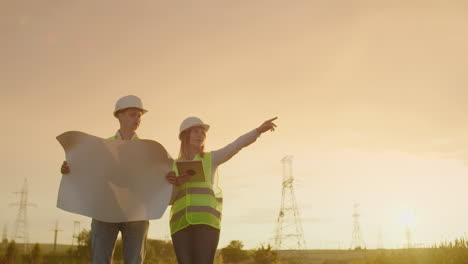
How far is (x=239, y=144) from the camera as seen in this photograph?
24.1 feet

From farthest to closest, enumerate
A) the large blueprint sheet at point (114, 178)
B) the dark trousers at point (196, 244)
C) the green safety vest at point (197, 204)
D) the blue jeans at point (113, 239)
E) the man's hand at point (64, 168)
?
1. the man's hand at point (64, 168)
2. the large blueprint sheet at point (114, 178)
3. the blue jeans at point (113, 239)
4. the green safety vest at point (197, 204)
5. the dark trousers at point (196, 244)

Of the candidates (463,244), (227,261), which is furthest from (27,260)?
(463,244)

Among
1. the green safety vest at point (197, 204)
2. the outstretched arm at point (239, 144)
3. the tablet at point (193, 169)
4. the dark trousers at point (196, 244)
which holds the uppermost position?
the outstretched arm at point (239, 144)

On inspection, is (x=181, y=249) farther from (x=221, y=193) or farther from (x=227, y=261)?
(x=227, y=261)

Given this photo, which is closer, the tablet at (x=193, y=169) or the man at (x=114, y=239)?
the tablet at (x=193, y=169)

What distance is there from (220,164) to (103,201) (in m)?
1.62

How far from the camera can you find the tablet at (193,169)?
6.70 meters

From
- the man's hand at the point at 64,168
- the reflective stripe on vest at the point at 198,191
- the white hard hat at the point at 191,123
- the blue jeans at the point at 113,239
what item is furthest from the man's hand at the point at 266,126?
the man's hand at the point at 64,168

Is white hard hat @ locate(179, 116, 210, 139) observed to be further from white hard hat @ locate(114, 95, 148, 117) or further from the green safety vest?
white hard hat @ locate(114, 95, 148, 117)

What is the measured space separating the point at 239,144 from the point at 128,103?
1.61 metres

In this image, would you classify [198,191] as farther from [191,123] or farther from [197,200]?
[191,123]

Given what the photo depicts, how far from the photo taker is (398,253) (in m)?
17.0

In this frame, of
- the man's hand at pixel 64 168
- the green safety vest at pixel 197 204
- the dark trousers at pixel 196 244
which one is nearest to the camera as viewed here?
the dark trousers at pixel 196 244

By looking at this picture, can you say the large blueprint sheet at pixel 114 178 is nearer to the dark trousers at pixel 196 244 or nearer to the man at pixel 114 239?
the man at pixel 114 239
